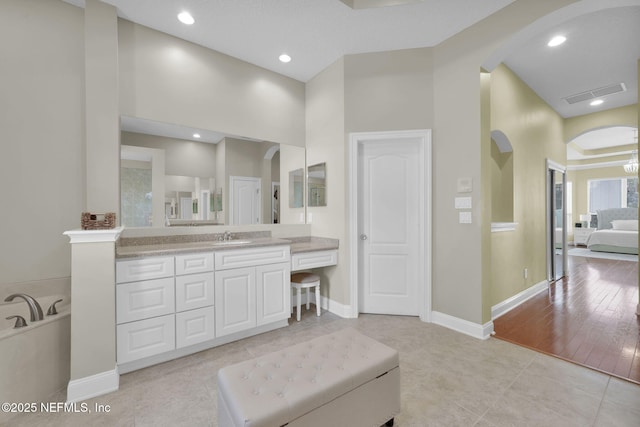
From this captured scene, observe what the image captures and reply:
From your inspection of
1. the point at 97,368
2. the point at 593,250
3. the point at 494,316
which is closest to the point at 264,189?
the point at 97,368

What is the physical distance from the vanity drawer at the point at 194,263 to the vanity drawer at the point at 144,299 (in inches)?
4.8

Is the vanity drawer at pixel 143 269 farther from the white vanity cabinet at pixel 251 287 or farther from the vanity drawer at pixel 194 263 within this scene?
the white vanity cabinet at pixel 251 287

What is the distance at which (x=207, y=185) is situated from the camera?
129 inches

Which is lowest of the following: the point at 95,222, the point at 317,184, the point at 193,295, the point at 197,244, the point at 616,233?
the point at 193,295

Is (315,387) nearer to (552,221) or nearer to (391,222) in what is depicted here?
(391,222)

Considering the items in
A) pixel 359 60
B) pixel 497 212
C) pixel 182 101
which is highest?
pixel 359 60

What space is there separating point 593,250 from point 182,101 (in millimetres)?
11099

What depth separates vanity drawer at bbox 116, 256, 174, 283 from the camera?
214cm

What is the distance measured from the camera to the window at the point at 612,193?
8.61m

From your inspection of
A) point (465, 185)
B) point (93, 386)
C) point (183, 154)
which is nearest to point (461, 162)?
point (465, 185)

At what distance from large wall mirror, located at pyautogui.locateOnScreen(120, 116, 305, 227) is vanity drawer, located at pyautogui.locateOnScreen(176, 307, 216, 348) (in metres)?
1.05

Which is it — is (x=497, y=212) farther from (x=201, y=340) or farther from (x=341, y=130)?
(x=201, y=340)

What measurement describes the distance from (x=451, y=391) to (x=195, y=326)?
2.16 metres

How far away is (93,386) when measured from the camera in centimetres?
193
